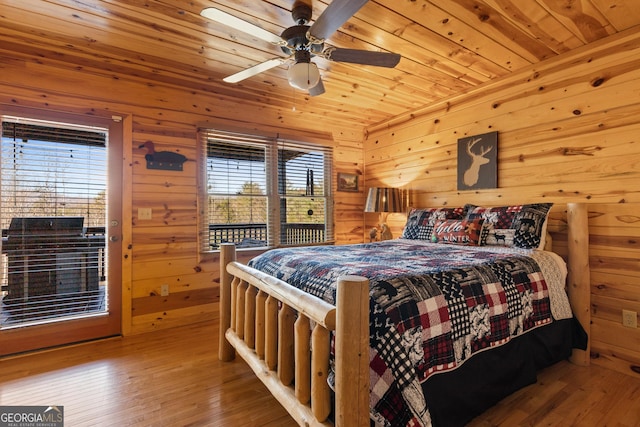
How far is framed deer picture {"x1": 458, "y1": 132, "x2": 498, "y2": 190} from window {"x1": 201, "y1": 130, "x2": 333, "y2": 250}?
1.63 metres

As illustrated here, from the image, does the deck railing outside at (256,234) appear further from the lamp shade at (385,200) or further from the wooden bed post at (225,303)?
the wooden bed post at (225,303)

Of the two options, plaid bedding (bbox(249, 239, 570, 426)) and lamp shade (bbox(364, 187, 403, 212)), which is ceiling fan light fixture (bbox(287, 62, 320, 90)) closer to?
plaid bedding (bbox(249, 239, 570, 426))

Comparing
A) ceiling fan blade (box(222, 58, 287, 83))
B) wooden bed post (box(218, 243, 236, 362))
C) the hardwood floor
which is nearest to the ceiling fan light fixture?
ceiling fan blade (box(222, 58, 287, 83))

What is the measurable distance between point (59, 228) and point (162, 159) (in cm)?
98

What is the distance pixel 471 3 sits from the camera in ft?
6.27

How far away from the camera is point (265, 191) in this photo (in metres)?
3.65

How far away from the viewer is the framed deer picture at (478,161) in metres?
2.95

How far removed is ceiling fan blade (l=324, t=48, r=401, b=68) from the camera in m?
1.92

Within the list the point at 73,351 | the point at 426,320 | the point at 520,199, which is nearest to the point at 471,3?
the point at 520,199

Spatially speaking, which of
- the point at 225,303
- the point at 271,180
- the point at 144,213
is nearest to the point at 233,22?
the point at 225,303

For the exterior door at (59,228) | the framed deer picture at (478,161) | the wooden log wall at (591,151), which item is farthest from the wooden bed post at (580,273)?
the exterior door at (59,228)

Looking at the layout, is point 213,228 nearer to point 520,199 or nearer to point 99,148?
point 99,148

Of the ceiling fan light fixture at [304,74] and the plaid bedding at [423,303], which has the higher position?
the ceiling fan light fixture at [304,74]

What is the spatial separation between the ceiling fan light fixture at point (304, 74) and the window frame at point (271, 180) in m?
1.55
